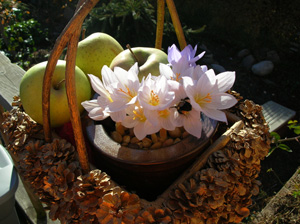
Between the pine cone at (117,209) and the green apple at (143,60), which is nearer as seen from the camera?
the pine cone at (117,209)


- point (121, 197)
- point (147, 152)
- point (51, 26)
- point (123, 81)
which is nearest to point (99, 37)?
point (123, 81)

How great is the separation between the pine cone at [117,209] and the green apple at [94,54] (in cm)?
57

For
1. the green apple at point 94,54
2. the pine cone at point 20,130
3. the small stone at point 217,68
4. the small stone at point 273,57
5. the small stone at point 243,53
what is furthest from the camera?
the small stone at point 243,53

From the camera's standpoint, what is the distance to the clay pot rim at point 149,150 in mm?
772

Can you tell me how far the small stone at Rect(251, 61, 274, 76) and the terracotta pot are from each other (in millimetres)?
2276

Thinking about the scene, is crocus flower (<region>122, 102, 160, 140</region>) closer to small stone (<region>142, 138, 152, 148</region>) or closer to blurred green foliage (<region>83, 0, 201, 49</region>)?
small stone (<region>142, 138, 152, 148</region>)

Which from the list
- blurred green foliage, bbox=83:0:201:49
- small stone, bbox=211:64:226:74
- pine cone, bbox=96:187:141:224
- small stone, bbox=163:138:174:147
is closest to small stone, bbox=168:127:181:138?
small stone, bbox=163:138:174:147

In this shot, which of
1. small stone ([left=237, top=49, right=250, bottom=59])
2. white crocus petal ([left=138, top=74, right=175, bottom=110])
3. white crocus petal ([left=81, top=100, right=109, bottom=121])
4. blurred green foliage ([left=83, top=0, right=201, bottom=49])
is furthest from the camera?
small stone ([left=237, top=49, right=250, bottom=59])

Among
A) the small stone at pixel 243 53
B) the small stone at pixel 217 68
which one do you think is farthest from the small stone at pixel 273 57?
the small stone at pixel 217 68

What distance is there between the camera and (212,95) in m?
0.73

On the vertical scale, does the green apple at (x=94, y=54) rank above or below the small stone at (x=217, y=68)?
above

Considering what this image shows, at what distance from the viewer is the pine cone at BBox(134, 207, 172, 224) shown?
69cm

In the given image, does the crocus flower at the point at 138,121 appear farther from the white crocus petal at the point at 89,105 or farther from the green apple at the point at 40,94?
the green apple at the point at 40,94

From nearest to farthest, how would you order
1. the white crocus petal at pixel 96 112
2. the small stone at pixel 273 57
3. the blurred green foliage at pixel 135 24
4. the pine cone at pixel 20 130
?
the white crocus petal at pixel 96 112
the pine cone at pixel 20 130
the blurred green foliage at pixel 135 24
the small stone at pixel 273 57
